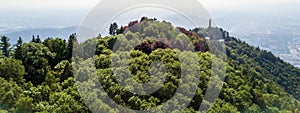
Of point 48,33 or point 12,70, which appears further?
point 48,33

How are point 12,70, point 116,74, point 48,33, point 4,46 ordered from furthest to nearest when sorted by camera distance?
point 48,33
point 4,46
point 12,70
point 116,74

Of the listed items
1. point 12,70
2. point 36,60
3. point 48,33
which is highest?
point 48,33

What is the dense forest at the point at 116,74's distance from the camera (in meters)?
12.1

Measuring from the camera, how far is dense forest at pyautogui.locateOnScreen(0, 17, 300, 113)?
12.1 metres

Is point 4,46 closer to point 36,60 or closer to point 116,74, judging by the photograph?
point 36,60

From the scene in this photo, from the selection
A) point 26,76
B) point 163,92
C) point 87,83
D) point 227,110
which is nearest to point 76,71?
point 87,83

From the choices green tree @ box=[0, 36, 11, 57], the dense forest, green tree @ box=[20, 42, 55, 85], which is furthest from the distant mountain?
the dense forest

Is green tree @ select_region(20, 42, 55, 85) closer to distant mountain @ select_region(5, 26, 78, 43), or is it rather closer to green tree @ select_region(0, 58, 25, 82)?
green tree @ select_region(0, 58, 25, 82)

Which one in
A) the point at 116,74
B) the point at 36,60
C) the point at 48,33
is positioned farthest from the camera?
the point at 48,33

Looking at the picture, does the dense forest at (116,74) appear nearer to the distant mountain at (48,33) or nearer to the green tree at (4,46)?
the green tree at (4,46)

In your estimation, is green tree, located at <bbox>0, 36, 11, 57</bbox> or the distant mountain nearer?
green tree, located at <bbox>0, 36, 11, 57</bbox>

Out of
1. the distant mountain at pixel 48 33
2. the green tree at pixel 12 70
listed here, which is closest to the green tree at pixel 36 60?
the green tree at pixel 12 70

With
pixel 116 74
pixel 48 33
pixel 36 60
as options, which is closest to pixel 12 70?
pixel 36 60

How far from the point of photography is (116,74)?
12852 mm
